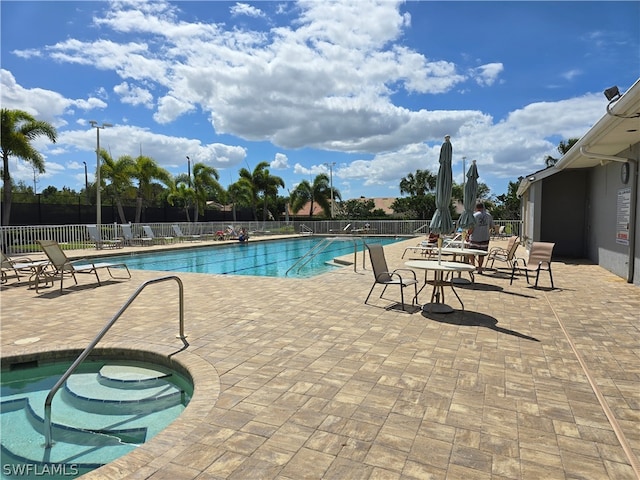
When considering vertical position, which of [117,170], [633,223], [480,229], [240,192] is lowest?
[480,229]

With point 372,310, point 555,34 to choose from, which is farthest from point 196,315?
point 555,34

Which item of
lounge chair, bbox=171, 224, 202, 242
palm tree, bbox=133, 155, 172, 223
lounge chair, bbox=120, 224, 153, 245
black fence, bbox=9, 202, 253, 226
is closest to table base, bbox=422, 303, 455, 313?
lounge chair, bbox=120, 224, 153, 245

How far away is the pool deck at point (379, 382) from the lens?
2.18m

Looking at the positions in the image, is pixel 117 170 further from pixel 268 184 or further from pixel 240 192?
pixel 268 184

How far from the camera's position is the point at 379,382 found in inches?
126

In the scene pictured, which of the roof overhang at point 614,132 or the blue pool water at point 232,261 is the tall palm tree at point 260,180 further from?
the roof overhang at point 614,132

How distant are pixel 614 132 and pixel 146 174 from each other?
21808 millimetres

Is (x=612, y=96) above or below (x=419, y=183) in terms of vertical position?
below

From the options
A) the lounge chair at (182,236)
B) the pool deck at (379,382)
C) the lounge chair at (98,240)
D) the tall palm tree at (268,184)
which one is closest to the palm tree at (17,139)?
the lounge chair at (98,240)

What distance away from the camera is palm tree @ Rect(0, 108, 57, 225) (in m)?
14.3

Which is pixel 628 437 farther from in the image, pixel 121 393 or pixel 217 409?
pixel 121 393

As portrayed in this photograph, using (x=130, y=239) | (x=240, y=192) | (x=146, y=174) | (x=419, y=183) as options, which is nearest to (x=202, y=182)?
(x=240, y=192)

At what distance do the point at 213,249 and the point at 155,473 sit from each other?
16.1 metres

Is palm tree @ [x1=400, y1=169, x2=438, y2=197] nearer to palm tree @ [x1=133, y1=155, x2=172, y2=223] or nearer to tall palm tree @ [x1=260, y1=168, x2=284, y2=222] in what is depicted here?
tall palm tree @ [x1=260, y1=168, x2=284, y2=222]
